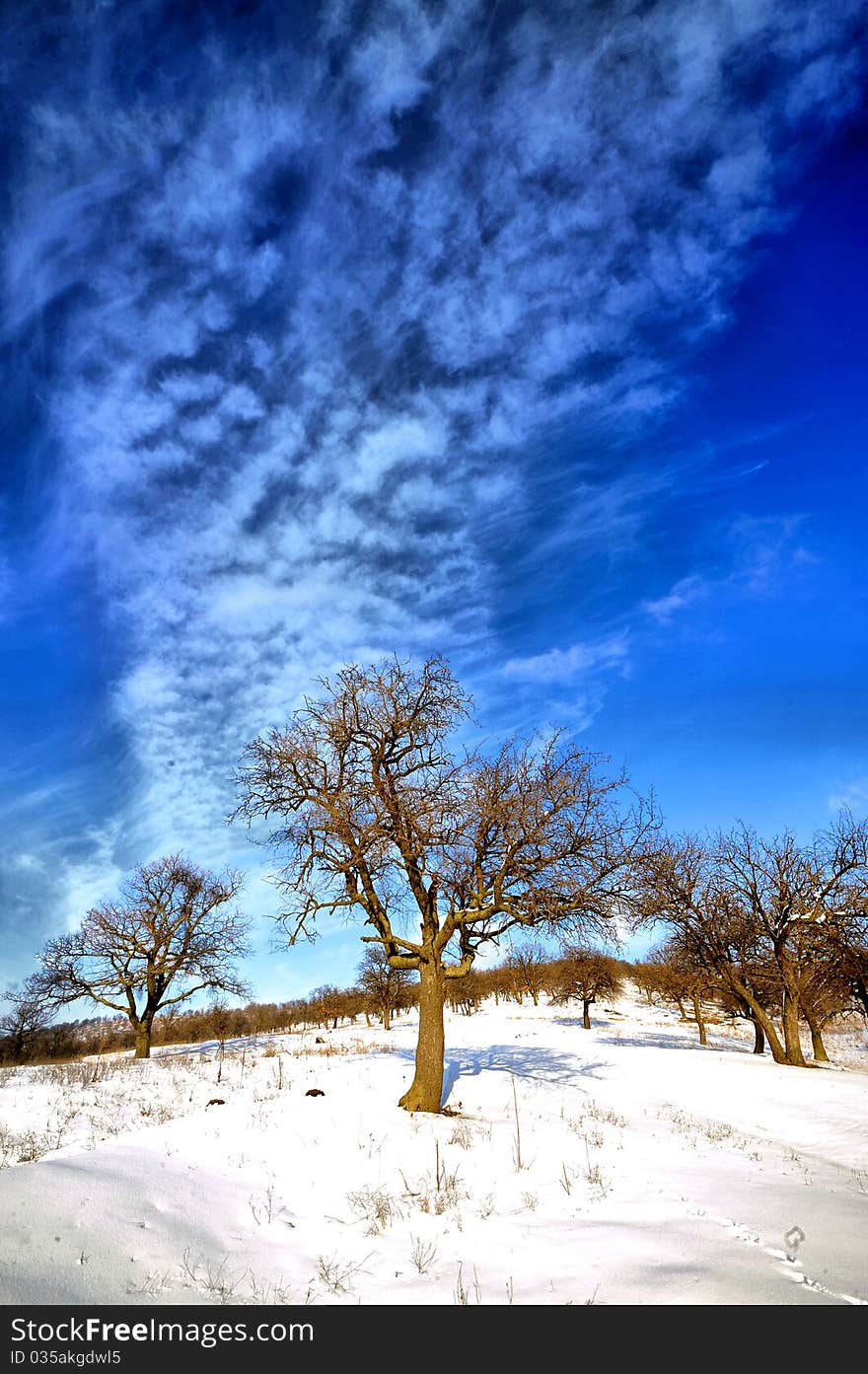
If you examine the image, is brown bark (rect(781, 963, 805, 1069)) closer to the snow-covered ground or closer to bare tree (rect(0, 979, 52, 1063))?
the snow-covered ground

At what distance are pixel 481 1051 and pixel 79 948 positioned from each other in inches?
795

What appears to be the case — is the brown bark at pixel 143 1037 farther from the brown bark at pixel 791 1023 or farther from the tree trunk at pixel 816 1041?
the tree trunk at pixel 816 1041

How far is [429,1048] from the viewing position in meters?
13.1

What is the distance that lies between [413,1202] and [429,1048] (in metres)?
6.68

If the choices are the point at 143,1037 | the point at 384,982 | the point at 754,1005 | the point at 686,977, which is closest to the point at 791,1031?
the point at 754,1005

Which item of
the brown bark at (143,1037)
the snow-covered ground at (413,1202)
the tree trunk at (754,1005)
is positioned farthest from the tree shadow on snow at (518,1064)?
the brown bark at (143,1037)

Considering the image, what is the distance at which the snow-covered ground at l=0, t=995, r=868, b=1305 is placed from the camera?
4.36 meters

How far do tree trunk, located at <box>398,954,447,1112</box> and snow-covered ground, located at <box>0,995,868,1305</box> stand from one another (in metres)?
0.54

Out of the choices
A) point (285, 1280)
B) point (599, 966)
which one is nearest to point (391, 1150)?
point (285, 1280)

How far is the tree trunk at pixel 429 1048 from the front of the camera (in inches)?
497

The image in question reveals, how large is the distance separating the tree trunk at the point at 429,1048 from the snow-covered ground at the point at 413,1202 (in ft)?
1.77

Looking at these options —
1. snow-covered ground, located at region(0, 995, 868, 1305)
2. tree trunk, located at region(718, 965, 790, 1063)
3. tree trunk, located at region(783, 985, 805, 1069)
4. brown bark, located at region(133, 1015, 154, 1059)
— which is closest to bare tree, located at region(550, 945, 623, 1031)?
tree trunk, located at region(718, 965, 790, 1063)

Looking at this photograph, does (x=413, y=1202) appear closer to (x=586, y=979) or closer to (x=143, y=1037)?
(x=143, y=1037)
